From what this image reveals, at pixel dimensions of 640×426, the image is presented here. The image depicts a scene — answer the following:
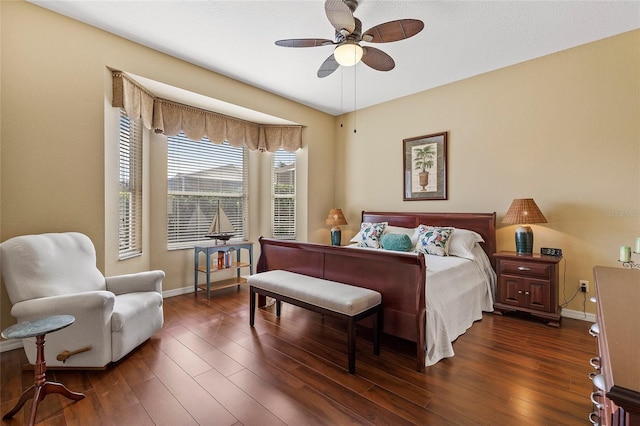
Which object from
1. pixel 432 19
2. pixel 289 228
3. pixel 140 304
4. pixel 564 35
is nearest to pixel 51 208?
pixel 140 304

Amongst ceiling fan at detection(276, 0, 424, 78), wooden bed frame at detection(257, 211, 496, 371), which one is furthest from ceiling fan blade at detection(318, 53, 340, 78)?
wooden bed frame at detection(257, 211, 496, 371)

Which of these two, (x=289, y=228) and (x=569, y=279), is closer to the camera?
(x=569, y=279)

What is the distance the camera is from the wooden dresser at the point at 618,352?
1.92ft

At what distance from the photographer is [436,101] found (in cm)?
414

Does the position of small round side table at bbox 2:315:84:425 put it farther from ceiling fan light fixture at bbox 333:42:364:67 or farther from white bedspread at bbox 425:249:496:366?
ceiling fan light fixture at bbox 333:42:364:67

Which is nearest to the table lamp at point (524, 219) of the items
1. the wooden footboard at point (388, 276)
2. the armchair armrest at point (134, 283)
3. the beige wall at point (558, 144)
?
the beige wall at point (558, 144)

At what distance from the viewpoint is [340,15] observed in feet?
6.84

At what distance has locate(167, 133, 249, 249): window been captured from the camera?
4113 mm

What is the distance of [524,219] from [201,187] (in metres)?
4.22

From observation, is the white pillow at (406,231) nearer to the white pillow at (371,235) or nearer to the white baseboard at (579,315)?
the white pillow at (371,235)

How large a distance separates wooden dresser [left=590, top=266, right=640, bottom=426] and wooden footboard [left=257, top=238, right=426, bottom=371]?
1049 mm

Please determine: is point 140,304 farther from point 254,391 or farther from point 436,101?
point 436,101

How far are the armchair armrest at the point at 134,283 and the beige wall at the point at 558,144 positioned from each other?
11.4ft

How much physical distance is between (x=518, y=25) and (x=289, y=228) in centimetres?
395
